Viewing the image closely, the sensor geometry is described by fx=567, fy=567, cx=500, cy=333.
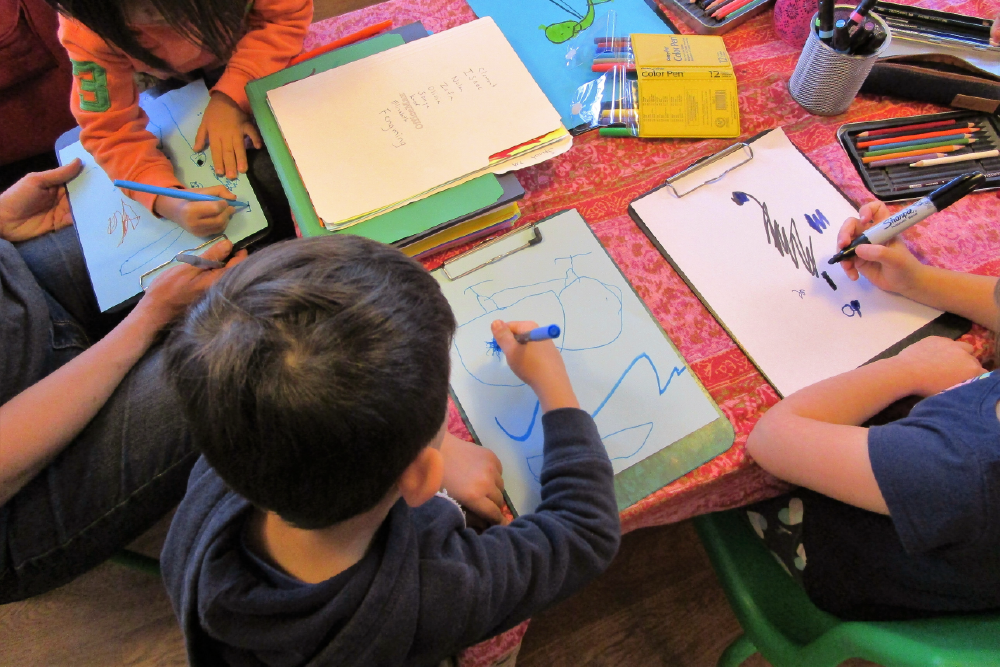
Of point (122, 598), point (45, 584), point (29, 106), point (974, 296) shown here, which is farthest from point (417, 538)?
point (29, 106)

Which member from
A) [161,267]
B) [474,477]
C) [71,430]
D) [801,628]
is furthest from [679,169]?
[71,430]

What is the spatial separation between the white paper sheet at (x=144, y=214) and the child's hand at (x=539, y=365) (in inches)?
14.8

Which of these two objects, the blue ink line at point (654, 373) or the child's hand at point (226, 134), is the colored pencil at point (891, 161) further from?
the child's hand at point (226, 134)

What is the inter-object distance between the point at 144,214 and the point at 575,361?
2.05ft

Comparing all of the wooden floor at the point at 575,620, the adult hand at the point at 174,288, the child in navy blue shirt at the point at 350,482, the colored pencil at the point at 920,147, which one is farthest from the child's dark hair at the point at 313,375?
the wooden floor at the point at 575,620

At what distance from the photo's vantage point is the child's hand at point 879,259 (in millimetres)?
617

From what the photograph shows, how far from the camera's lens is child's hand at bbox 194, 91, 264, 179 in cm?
77

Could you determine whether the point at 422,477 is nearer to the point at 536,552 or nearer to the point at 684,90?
the point at 536,552

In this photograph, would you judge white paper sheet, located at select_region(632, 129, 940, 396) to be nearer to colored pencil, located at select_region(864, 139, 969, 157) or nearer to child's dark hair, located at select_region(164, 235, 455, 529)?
colored pencil, located at select_region(864, 139, 969, 157)

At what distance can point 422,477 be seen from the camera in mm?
447

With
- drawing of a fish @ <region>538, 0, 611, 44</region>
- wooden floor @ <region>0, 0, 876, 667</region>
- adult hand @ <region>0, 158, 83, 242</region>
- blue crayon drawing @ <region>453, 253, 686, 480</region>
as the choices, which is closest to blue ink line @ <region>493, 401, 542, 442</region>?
blue crayon drawing @ <region>453, 253, 686, 480</region>

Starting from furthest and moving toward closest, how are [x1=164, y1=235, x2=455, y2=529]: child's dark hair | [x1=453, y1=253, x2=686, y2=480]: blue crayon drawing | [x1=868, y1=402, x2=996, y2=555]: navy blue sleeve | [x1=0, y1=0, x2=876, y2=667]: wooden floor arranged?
[x1=0, y1=0, x2=876, y2=667]: wooden floor
[x1=453, y1=253, x2=686, y2=480]: blue crayon drawing
[x1=868, y1=402, x2=996, y2=555]: navy blue sleeve
[x1=164, y1=235, x2=455, y2=529]: child's dark hair

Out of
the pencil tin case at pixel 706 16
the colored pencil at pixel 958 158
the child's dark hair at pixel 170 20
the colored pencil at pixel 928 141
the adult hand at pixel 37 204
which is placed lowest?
the colored pencil at pixel 958 158

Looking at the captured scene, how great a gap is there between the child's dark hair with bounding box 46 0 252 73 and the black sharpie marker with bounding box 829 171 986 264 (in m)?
0.80
